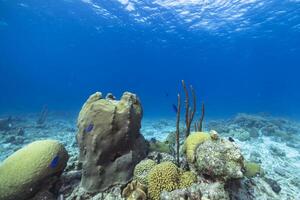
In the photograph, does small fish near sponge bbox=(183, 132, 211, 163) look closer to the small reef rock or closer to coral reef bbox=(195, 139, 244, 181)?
coral reef bbox=(195, 139, 244, 181)

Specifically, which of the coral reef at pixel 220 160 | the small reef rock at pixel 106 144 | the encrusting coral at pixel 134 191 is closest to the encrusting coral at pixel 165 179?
the encrusting coral at pixel 134 191

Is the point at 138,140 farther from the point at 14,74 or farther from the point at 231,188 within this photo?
the point at 14,74

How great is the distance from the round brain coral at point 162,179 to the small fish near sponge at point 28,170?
5.68 ft

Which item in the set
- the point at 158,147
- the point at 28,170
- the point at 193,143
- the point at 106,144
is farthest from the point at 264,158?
the point at 28,170

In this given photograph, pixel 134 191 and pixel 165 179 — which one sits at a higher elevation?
pixel 165 179

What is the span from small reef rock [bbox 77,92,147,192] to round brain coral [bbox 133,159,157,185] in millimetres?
219

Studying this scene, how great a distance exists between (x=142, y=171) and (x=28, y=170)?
190 cm

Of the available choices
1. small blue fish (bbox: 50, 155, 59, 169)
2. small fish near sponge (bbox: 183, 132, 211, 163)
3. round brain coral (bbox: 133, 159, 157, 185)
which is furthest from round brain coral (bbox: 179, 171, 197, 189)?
A: small blue fish (bbox: 50, 155, 59, 169)

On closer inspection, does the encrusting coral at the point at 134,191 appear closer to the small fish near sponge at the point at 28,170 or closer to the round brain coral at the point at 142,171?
the round brain coral at the point at 142,171

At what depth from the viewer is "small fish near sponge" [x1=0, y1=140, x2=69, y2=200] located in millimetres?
3213

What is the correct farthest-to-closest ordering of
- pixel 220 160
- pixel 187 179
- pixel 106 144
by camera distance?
pixel 106 144 < pixel 187 179 < pixel 220 160

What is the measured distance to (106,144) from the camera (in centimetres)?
371

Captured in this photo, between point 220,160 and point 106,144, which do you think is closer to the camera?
point 220,160

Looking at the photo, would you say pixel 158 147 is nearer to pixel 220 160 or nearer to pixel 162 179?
pixel 162 179
